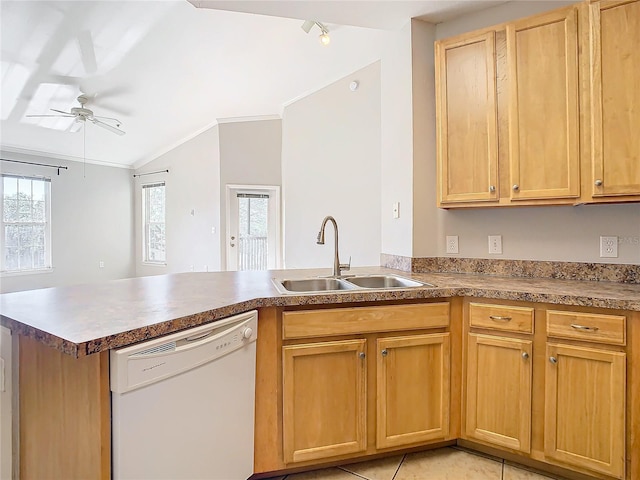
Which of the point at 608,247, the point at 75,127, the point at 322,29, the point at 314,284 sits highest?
the point at 322,29

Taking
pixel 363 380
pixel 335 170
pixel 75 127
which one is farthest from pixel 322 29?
pixel 75 127

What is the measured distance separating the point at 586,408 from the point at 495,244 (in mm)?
988

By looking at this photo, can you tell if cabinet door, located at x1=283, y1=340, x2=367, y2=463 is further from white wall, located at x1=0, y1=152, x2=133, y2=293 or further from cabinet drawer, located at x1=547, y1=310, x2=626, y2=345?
white wall, located at x1=0, y1=152, x2=133, y2=293

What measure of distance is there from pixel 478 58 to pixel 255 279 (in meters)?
1.78

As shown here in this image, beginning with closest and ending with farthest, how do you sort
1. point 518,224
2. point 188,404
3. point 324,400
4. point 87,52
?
point 188,404
point 324,400
point 518,224
point 87,52

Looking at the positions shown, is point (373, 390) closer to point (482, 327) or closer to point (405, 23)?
point (482, 327)

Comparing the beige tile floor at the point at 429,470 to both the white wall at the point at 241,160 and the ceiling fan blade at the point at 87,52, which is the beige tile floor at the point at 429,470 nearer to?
the ceiling fan blade at the point at 87,52

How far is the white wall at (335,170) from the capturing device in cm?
363

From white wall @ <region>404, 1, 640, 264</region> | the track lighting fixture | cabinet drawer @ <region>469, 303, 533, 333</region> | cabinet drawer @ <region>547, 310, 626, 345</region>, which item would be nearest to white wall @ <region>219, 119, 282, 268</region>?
the track lighting fixture

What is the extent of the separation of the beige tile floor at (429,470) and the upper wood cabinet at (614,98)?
1.39 metres

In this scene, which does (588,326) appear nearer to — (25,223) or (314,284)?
(314,284)

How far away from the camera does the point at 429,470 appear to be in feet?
5.74

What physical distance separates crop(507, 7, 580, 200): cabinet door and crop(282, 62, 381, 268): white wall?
1.68 metres

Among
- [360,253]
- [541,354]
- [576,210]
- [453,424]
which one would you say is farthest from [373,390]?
[360,253]
